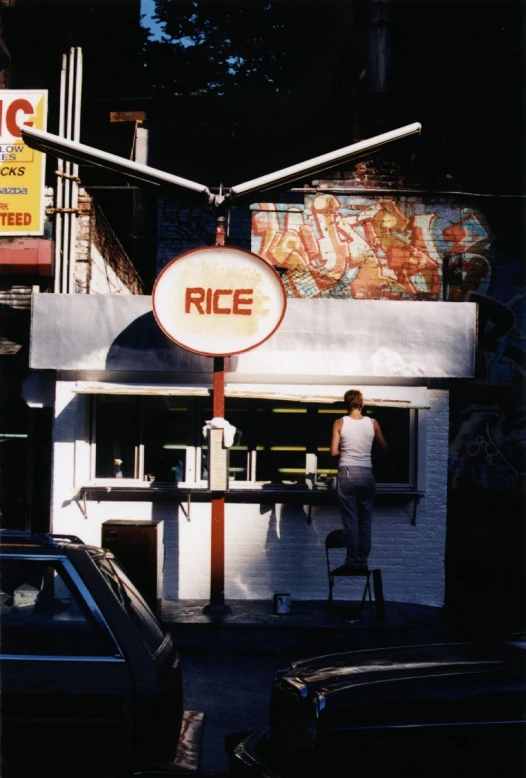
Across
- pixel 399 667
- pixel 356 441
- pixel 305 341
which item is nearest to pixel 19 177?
pixel 305 341

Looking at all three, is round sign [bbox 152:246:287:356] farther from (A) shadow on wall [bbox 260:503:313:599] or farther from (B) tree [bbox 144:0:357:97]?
(B) tree [bbox 144:0:357:97]

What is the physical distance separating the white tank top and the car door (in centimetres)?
538

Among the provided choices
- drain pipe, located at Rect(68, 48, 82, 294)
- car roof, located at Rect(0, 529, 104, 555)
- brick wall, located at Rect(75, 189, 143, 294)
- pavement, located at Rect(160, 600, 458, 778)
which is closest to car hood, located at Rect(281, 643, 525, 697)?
car roof, located at Rect(0, 529, 104, 555)

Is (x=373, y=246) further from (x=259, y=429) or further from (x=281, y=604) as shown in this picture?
(x=281, y=604)

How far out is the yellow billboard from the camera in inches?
442

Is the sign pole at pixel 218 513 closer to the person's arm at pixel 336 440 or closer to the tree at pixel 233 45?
the person's arm at pixel 336 440

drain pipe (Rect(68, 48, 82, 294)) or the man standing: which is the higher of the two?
drain pipe (Rect(68, 48, 82, 294))

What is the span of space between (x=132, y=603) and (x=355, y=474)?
5.13 metres

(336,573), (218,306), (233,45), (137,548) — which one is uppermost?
(233,45)

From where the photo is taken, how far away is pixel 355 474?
941 centimetres

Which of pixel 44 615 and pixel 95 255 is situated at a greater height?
pixel 95 255

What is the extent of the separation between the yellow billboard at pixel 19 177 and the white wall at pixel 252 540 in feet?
7.54

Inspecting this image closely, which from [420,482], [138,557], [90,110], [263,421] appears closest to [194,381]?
[263,421]

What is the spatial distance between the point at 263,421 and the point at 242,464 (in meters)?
0.55
